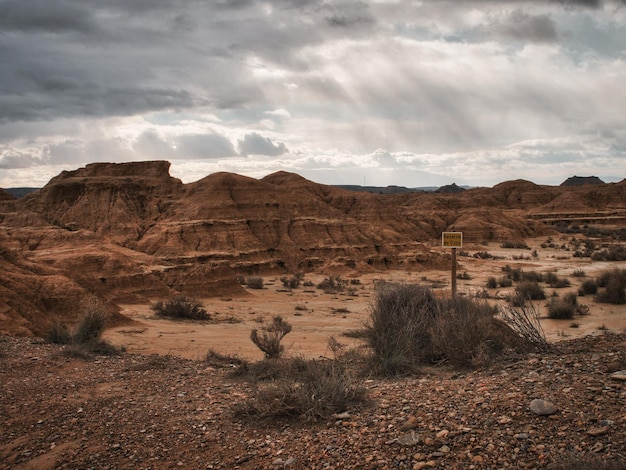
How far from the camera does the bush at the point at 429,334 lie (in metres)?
7.04

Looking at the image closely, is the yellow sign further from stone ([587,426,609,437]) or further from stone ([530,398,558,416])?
stone ([587,426,609,437])

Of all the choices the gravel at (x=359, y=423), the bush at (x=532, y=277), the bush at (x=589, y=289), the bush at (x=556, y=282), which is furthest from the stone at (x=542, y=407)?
the bush at (x=532, y=277)

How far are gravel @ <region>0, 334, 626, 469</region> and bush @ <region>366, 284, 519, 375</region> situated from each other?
0.39 metres

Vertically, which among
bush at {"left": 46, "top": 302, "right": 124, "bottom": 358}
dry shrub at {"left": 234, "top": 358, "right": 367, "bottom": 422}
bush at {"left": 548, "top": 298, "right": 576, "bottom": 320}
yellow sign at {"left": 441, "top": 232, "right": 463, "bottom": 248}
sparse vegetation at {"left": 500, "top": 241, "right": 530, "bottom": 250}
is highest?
yellow sign at {"left": 441, "top": 232, "right": 463, "bottom": 248}

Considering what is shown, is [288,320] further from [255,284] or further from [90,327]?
[255,284]

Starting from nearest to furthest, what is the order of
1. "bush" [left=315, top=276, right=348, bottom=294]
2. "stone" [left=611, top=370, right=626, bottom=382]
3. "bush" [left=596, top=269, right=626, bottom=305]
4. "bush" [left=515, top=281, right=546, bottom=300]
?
1. "stone" [left=611, top=370, right=626, bottom=382]
2. "bush" [left=596, top=269, right=626, bottom=305]
3. "bush" [left=515, top=281, right=546, bottom=300]
4. "bush" [left=315, top=276, right=348, bottom=294]

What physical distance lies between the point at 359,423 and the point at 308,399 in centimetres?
68

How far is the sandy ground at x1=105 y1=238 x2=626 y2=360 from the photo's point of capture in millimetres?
11625

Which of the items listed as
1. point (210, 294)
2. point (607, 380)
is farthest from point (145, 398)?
point (210, 294)

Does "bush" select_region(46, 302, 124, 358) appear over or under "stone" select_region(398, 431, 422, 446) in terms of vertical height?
under

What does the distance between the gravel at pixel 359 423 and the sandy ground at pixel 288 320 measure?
3470 millimetres

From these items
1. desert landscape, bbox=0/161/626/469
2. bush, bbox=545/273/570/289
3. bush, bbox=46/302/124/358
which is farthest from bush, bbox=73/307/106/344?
bush, bbox=545/273/570/289

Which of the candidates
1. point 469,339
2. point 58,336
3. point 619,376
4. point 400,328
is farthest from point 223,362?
point 619,376

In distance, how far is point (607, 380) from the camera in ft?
15.9
